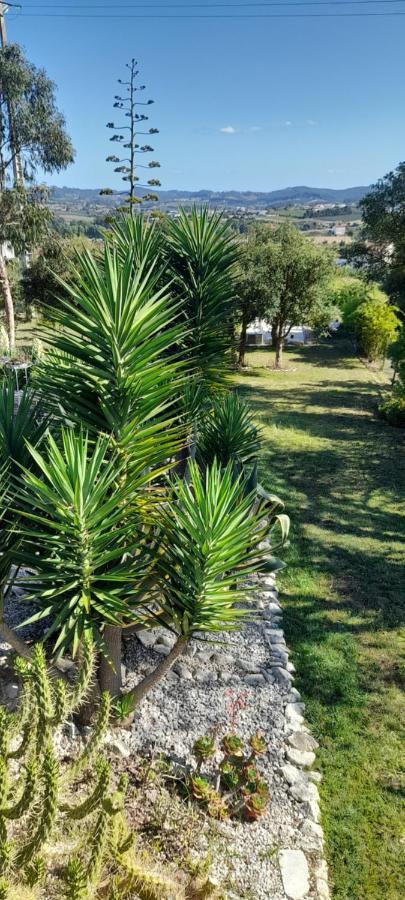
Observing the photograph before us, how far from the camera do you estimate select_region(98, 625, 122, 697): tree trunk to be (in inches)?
136

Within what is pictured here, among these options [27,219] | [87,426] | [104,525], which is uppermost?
[27,219]

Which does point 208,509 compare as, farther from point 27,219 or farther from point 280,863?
point 27,219

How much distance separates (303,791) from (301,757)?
27cm

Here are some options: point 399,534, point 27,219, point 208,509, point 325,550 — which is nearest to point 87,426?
point 208,509

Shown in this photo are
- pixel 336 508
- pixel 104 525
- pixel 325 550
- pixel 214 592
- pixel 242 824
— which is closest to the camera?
pixel 104 525

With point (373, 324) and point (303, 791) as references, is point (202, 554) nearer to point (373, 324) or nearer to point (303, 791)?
point (303, 791)

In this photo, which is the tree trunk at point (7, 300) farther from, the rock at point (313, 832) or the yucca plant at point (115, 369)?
the rock at point (313, 832)

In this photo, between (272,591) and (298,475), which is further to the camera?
(298,475)

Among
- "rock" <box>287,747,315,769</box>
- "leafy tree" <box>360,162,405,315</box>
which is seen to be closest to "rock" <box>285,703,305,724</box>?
"rock" <box>287,747,315,769</box>

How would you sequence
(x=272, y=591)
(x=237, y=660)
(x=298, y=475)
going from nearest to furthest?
(x=237, y=660) < (x=272, y=591) < (x=298, y=475)

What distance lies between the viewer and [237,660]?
4.38 meters

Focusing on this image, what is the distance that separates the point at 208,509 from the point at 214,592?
1.44 feet

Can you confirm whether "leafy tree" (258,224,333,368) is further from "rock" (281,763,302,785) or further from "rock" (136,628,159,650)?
"rock" (281,763,302,785)

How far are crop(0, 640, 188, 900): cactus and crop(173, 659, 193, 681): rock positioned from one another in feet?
4.45
